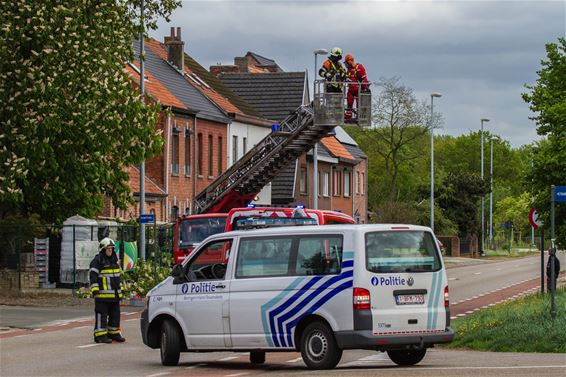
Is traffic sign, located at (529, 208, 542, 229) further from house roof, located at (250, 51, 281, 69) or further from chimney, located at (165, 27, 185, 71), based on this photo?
house roof, located at (250, 51, 281, 69)

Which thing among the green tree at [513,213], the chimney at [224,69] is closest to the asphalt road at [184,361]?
the chimney at [224,69]

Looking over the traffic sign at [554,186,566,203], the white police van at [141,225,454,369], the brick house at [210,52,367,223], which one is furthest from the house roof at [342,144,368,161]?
the white police van at [141,225,454,369]

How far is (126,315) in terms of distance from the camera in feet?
110

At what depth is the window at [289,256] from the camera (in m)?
18.4

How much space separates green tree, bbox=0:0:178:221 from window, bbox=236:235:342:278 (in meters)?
19.4

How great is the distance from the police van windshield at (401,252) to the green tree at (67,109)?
68.3 ft

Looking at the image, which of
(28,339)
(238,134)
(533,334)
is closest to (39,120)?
(28,339)

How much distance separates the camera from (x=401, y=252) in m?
18.5

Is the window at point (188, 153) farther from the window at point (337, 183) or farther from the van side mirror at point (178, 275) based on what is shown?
the van side mirror at point (178, 275)

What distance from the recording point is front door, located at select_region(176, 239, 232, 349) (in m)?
19.5

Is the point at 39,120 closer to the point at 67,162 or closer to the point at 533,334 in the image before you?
the point at 67,162

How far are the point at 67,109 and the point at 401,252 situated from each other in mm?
21926

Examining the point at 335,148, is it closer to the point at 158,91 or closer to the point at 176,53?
the point at 176,53

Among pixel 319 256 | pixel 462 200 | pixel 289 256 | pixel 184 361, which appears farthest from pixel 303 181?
pixel 319 256
